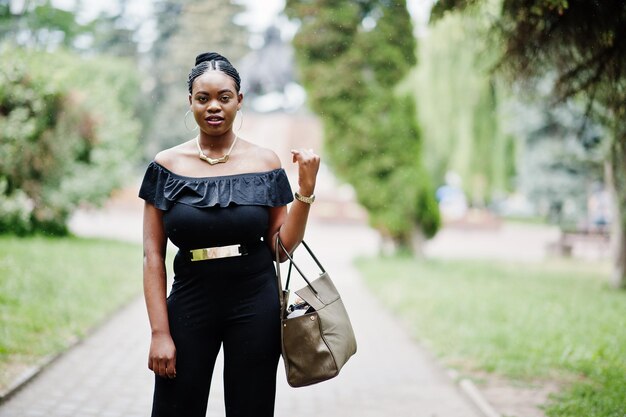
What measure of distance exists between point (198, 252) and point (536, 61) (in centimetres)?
421

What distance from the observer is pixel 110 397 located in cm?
551

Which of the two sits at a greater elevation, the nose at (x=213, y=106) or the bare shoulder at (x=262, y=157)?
the nose at (x=213, y=106)

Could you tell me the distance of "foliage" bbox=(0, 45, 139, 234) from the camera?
575 inches

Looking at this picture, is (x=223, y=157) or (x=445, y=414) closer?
(x=223, y=157)

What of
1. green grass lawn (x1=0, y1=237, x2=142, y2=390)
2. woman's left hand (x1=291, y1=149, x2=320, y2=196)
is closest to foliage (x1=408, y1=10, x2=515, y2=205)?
green grass lawn (x1=0, y1=237, x2=142, y2=390)

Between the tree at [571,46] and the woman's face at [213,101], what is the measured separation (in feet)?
8.48

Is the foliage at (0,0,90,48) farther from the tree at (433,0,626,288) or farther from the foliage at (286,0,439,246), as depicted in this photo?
the tree at (433,0,626,288)

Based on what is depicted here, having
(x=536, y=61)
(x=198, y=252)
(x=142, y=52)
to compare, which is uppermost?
(x=142, y=52)

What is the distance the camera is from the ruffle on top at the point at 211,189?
2.66 metres

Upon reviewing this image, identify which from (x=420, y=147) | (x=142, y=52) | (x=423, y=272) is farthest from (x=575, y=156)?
(x=142, y=52)

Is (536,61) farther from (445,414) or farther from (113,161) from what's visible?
(113,161)

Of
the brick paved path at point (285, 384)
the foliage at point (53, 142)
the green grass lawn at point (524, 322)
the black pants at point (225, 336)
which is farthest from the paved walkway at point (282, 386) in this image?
the foliage at point (53, 142)

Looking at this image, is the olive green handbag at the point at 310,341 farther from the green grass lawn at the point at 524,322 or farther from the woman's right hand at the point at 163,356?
the green grass lawn at the point at 524,322

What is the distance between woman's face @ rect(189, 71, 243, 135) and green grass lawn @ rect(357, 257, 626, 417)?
3729mm
